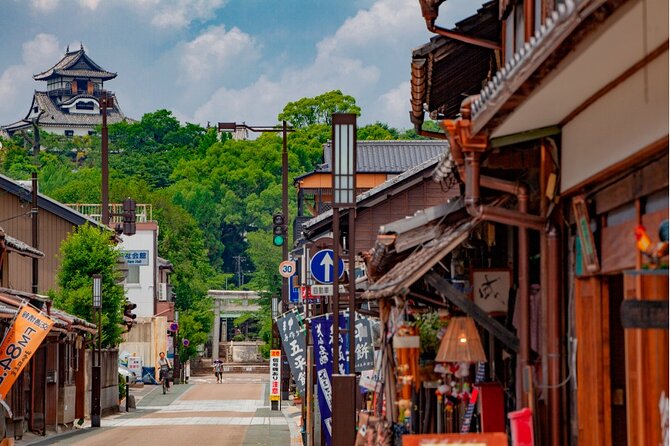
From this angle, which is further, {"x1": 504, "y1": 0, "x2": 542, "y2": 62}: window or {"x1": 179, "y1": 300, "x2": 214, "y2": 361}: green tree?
{"x1": 179, "y1": 300, "x2": 214, "y2": 361}: green tree

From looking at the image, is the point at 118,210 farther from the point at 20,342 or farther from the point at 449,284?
the point at 449,284

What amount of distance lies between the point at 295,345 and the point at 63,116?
13163 centimetres

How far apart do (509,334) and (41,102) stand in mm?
150612

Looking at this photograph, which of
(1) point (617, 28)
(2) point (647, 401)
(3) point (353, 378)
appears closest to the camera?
(1) point (617, 28)

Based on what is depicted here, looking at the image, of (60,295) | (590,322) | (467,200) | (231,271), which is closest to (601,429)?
(590,322)

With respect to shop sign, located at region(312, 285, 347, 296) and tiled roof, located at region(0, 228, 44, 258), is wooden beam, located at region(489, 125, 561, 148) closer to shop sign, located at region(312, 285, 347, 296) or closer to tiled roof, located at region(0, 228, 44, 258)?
shop sign, located at region(312, 285, 347, 296)

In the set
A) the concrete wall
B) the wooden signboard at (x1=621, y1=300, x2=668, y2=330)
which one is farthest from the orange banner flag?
the concrete wall

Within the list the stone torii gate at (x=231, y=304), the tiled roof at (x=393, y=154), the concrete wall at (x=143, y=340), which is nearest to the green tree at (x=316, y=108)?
the stone torii gate at (x=231, y=304)

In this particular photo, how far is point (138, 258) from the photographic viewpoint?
246ft

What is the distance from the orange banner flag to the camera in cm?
2592

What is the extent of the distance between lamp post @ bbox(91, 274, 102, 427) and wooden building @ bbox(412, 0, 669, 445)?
2709 centimetres

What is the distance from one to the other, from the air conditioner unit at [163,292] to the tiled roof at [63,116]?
71.8 meters

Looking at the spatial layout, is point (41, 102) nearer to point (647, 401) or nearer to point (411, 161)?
point (411, 161)

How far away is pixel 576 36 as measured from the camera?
7.36 metres
